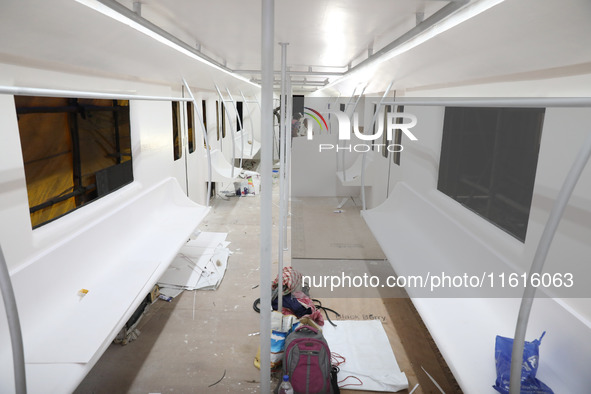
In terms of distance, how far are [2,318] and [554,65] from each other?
9.28 ft

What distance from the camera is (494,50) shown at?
191 cm

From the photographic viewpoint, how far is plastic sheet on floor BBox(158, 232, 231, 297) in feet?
12.5

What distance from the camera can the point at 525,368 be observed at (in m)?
1.74

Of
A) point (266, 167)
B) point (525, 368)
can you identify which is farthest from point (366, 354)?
point (266, 167)

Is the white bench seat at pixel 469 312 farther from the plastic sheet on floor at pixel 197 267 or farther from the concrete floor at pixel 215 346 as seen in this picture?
the plastic sheet on floor at pixel 197 267

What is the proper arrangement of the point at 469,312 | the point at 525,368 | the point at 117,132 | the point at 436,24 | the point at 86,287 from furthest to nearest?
the point at 117,132, the point at 86,287, the point at 469,312, the point at 436,24, the point at 525,368

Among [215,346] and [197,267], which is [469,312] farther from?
[197,267]

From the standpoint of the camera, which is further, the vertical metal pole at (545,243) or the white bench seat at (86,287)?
the white bench seat at (86,287)

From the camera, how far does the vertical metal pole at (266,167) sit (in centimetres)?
118

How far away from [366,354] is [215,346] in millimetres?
1105

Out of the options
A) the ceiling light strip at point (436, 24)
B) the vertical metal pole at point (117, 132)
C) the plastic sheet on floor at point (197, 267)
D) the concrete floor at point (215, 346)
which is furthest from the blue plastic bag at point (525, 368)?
the vertical metal pole at point (117, 132)

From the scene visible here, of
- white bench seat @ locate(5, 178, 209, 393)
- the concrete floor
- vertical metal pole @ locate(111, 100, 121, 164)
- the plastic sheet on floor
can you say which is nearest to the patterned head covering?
the concrete floor

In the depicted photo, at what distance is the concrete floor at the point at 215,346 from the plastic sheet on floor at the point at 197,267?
102 millimetres

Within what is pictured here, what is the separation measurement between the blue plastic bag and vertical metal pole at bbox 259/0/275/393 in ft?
3.68
